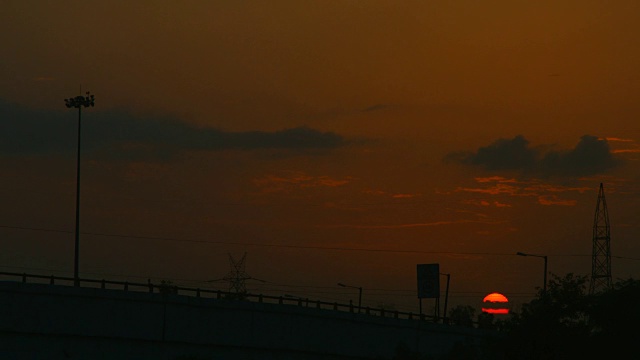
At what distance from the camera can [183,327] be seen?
2707 inches

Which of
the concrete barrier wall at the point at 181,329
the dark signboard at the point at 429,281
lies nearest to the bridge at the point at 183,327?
the concrete barrier wall at the point at 181,329

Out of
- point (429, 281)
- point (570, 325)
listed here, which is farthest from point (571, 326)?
point (429, 281)

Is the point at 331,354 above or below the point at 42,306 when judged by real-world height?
below

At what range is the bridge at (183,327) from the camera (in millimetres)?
61938

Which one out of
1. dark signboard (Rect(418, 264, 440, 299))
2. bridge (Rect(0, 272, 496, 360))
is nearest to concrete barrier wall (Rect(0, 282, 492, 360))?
bridge (Rect(0, 272, 496, 360))

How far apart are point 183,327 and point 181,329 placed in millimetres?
201

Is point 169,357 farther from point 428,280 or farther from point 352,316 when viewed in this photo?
point 428,280

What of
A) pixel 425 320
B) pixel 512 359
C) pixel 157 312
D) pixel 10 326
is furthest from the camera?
pixel 425 320

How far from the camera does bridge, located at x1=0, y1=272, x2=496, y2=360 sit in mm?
61938

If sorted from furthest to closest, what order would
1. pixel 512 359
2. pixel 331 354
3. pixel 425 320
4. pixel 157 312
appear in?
pixel 425 320, pixel 331 354, pixel 157 312, pixel 512 359

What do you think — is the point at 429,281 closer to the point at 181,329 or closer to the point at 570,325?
the point at 181,329

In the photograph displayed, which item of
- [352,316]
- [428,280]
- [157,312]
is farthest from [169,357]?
[428,280]

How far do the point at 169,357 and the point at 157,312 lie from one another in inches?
126

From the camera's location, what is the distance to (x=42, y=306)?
6209 centimetres
